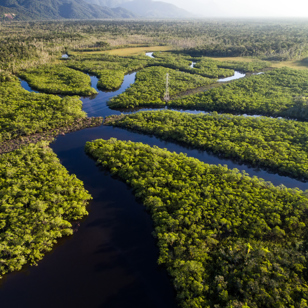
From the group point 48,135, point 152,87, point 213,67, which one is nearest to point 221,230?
point 48,135

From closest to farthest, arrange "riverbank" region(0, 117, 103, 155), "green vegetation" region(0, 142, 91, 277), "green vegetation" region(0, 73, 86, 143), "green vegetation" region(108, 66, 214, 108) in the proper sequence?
1. "green vegetation" region(0, 142, 91, 277)
2. "riverbank" region(0, 117, 103, 155)
3. "green vegetation" region(0, 73, 86, 143)
4. "green vegetation" region(108, 66, 214, 108)

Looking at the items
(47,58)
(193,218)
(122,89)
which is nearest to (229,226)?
(193,218)

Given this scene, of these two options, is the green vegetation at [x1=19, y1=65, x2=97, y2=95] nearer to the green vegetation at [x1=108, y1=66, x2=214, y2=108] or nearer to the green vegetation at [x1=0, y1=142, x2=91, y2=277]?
the green vegetation at [x1=108, y1=66, x2=214, y2=108]

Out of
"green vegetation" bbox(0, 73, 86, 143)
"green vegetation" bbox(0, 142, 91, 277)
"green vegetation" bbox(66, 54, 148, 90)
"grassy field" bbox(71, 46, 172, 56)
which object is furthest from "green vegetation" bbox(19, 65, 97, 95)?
"grassy field" bbox(71, 46, 172, 56)

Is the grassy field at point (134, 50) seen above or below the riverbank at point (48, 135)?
above

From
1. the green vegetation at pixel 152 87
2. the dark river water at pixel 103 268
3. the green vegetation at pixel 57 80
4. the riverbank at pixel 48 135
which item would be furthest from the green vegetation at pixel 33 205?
the green vegetation at pixel 57 80

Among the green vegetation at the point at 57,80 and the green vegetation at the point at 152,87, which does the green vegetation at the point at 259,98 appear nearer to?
the green vegetation at the point at 152,87
